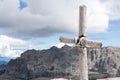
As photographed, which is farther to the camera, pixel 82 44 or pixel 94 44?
pixel 94 44

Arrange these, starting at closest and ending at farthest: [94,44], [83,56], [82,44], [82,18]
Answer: [82,18] < [83,56] < [82,44] < [94,44]

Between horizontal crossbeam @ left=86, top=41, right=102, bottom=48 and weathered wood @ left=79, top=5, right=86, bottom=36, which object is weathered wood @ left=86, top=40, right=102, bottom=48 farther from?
weathered wood @ left=79, top=5, right=86, bottom=36

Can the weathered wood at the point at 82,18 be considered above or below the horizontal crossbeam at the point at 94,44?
above

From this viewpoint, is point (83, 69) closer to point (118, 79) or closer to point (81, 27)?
point (81, 27)

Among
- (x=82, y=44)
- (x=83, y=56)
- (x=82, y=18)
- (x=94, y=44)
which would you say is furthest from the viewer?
(x=94, y=44)

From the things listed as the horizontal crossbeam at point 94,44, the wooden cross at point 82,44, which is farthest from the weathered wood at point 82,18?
the horizontal crossbeam at point 94,44

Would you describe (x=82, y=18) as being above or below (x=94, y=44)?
above

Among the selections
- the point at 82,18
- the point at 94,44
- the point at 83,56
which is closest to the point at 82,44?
the point at 83,56

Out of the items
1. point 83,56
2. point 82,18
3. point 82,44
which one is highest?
point 82,18

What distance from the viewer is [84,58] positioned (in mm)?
16734

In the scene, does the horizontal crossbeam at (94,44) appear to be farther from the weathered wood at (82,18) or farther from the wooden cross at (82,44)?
the weathered wood at (82,18)

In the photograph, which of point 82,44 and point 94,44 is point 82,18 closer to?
point 82,44

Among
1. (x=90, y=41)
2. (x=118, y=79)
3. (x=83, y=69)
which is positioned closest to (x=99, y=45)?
(x=90, y=41)

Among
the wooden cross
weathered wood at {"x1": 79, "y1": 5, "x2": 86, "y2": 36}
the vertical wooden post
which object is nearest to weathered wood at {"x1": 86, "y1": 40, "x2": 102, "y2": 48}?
the wooden cross
